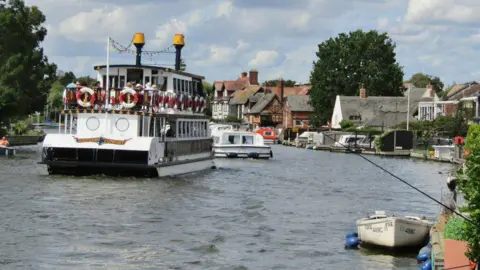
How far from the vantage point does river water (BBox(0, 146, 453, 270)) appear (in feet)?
74.2

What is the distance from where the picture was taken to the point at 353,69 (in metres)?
128

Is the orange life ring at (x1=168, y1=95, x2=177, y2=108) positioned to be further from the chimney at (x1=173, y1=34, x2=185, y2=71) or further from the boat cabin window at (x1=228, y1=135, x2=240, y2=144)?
the boat cabin window at (x1=228, y1=135, x2=240, y2=144)

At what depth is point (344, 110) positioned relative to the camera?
397 ft

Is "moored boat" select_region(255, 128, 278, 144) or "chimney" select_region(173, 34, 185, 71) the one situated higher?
"chimney" select_region(173, 34, 185, 71)

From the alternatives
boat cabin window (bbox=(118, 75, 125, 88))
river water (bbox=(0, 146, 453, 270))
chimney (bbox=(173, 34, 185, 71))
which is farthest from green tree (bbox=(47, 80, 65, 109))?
river water (bbox=(0, 146, 453, 270))

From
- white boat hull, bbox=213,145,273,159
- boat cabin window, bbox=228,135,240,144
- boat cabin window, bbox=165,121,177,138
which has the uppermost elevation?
boat cabin window, bbox=165,121,177,138

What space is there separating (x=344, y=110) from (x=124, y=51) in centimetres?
7623

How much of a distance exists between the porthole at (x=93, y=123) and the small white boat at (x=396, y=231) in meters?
19.6

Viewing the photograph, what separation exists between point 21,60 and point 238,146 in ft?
91.6

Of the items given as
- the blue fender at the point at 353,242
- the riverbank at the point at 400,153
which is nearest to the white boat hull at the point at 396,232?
the blue fender at the point at 353,242

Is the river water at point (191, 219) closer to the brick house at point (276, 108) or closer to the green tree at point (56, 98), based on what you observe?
the brick house at point (276, 108)

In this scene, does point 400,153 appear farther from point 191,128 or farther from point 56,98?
point 56,98

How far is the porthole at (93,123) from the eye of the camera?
40.8m

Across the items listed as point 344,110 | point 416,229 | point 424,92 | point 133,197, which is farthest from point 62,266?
point 424,92
